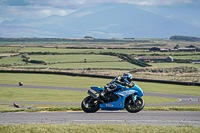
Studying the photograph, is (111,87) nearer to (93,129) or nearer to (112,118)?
(112,118)

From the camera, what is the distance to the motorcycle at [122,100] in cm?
1683

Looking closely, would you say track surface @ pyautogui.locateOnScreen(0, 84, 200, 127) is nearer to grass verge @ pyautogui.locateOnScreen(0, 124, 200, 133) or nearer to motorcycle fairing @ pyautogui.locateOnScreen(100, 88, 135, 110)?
motorcycle fairing @ pyautogui.locateOnScreen(100, 88, 135, 110)

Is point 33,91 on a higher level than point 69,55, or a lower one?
lower

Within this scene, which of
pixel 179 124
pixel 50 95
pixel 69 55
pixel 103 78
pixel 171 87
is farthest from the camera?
pixel 69 55

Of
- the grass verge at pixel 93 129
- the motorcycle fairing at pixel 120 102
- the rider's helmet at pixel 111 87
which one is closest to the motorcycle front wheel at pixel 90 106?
the motorcycle fairing at pixel 120 102

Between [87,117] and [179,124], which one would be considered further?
[87,117]

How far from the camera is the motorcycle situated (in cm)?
1683

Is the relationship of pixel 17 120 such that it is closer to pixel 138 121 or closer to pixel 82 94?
pixel 138 121

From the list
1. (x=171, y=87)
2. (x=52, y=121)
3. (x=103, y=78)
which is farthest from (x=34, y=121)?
(x=103, y=78)

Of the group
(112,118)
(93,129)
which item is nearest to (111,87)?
(112,118)

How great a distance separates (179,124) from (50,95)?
35.2m

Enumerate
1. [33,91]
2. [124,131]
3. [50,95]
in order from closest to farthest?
[124,131] < [50,95] < [33,91]

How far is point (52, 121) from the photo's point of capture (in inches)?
602

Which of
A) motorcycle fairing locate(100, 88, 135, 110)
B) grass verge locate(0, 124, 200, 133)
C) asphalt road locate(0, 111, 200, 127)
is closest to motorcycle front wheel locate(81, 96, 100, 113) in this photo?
asphalt road locate(0, 111, 200, 127)
